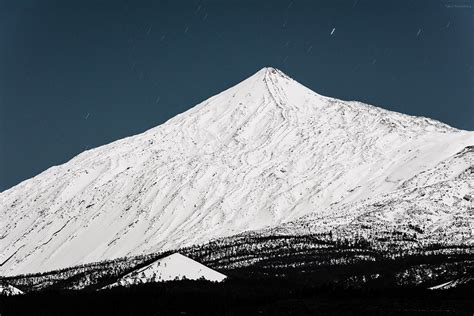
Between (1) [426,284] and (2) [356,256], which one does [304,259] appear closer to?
(2) [356,256]

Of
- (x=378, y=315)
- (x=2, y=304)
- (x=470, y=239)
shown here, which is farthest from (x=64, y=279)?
(x=378, y=315)

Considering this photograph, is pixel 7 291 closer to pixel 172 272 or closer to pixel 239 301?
pixel 172 272

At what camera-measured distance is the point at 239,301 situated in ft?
372

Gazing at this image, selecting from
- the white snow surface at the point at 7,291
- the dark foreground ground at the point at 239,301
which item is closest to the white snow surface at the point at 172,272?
the dark foreground ground at the point at 239,301

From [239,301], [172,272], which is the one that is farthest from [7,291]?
[239,301]

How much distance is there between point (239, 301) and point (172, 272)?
23076mm

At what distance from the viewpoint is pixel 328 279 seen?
6004 inches

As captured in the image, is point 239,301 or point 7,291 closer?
point 239,301

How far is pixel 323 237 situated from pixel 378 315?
98.5 m

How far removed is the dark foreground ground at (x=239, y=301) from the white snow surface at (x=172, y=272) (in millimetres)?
4127

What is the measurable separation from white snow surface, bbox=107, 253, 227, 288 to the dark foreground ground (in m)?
4.13

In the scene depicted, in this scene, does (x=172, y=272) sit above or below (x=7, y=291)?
below

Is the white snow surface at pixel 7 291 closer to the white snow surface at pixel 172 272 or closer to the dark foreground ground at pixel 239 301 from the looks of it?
the dark foreground ground at pixel 239 301

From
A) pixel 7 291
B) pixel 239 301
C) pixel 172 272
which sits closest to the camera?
pixel 239 301
